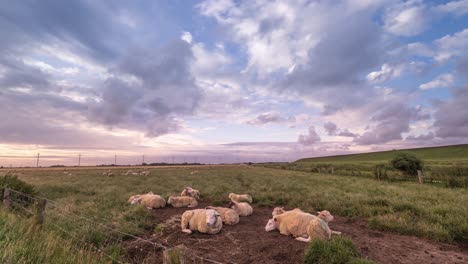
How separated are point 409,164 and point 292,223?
25.3 m

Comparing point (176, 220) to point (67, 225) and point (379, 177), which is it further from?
A: point (379, 177)

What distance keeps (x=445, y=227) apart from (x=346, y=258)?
15.4 ft

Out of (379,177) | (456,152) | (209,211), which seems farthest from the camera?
(456,152)

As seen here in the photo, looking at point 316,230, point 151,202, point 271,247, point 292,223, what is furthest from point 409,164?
point 271,247

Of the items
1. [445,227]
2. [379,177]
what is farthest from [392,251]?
[379,177]

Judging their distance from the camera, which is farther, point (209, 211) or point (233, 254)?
point (209, 211)

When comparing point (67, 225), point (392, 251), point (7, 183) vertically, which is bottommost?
point (392, 251)

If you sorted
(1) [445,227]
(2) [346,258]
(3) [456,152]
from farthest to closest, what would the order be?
(3) [456,152], (1) [445,227], (2) [346,258]

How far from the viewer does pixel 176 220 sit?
30.3 feet

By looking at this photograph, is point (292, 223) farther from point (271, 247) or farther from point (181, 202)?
point (181, 202)

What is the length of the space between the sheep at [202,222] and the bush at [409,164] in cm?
2594

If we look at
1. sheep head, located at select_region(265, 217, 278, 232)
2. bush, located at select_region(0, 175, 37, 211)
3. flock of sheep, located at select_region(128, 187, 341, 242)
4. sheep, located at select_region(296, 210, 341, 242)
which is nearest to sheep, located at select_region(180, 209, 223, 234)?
flock of sheep, located at select_region(128, 187, 341, 242)

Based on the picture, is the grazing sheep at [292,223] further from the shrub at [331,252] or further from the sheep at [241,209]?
the sheep at [241,209]

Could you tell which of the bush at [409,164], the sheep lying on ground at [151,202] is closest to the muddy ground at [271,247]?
the sheep lying on ground at [151,202]
